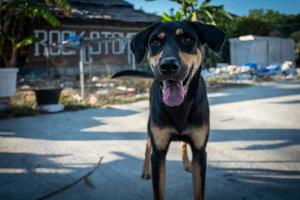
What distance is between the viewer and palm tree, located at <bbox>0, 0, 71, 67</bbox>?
9560mm

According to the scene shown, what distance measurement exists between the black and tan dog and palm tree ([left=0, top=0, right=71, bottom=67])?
7902 mm

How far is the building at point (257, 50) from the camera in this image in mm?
20609

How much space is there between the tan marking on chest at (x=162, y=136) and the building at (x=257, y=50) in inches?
777

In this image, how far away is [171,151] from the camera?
3.77 meters

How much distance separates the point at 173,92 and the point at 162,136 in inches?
15.8

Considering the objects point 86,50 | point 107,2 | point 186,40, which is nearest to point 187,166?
point 186,40

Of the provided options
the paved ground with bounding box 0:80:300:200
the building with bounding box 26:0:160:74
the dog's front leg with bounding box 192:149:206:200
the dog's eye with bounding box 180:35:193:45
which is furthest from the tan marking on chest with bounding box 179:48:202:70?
the building with bounding box 26:0:160:74

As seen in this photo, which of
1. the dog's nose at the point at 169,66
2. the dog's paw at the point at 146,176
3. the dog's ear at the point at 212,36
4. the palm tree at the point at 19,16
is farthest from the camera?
the palm tree at the point at 19,16

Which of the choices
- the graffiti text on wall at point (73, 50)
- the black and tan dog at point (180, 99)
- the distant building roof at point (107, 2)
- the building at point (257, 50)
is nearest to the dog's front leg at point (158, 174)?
the black and tan dog at point (180, 99)

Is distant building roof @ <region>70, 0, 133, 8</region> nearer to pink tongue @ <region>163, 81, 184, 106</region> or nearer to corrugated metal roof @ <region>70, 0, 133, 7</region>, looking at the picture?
corrugated metal roof @ <region>70, 0, 133, 7</region>

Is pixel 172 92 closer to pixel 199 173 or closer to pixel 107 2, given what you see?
pixel 199 173

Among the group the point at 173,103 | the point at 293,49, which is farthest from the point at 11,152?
the point at 293,49

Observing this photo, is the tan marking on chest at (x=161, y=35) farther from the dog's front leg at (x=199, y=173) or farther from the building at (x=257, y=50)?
the building at (x=257, y=50)

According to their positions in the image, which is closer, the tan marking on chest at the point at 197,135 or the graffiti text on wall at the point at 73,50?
the tan marking on chest at the point at 197,135
